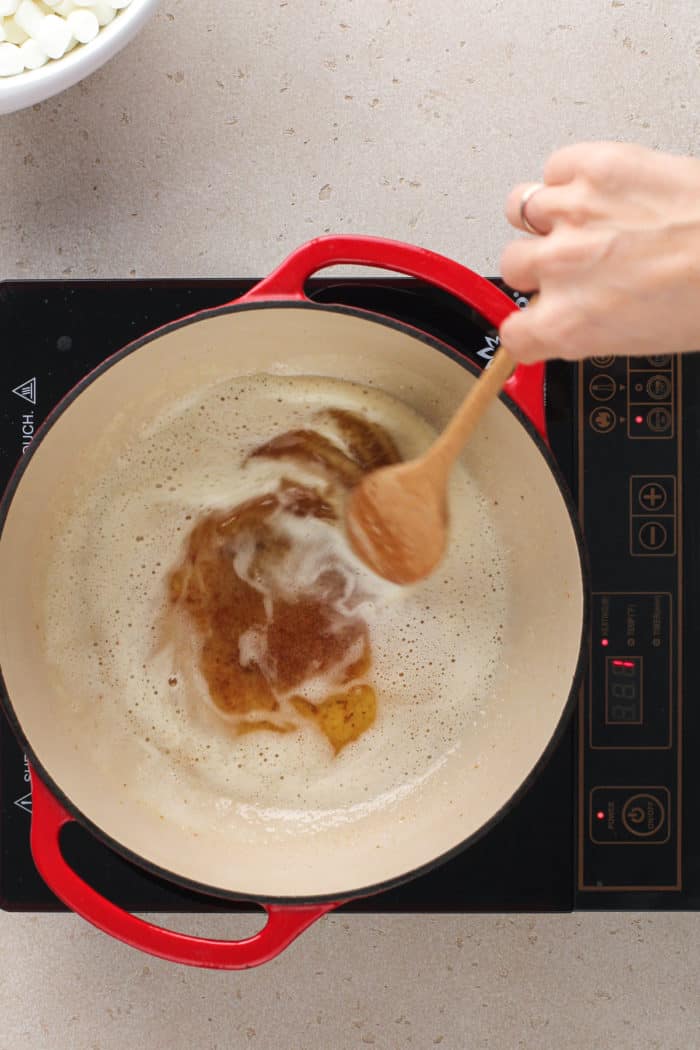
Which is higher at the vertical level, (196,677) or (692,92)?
(692,92)

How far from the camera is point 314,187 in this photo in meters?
0.74

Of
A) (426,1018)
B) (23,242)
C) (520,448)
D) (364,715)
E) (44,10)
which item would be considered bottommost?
(426,1018)

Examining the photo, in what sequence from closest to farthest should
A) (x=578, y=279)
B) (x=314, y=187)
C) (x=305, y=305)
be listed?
(x=578, y=279), (x=305, y=305), (x=314, y=187)

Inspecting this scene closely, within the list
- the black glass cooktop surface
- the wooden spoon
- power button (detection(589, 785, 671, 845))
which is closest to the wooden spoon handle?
the wooden spoon

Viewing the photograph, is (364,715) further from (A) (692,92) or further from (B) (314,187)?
(A) (692,92)

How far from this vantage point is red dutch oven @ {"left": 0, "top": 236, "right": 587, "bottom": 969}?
60 cm

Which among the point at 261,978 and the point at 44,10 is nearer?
the point at 44,10

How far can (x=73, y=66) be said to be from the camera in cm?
62

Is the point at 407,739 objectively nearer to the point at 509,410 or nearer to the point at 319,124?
the point at 509,410

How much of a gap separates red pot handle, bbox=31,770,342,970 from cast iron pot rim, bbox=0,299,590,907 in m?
0.01

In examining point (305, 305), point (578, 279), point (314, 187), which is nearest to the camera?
point (578, 279)

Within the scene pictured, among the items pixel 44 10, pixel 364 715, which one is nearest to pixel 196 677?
pixel 364 715

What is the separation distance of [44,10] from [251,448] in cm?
36

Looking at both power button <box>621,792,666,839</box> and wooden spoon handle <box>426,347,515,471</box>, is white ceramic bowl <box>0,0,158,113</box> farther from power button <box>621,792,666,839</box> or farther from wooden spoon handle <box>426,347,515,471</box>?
power button <box>621,792,666,839</box>
